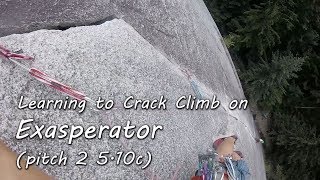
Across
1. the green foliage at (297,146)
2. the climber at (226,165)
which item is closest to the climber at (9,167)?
the climber at (226,165)

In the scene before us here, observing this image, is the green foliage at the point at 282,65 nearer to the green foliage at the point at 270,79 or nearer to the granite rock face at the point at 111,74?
the green foliage at the point at 270,79

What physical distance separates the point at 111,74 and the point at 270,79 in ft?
8.46

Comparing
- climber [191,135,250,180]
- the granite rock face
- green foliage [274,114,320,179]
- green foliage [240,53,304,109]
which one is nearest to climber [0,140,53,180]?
the granite rock face

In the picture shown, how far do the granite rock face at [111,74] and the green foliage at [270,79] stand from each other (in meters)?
1.67

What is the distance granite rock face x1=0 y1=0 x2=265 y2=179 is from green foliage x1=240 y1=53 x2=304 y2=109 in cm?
167

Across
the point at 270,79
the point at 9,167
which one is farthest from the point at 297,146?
the point at 9,167

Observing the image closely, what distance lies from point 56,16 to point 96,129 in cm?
66

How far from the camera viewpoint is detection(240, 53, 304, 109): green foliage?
4496mm

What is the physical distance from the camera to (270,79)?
458 cm

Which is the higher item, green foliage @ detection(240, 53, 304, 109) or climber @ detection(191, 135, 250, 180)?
climber @ detection(191, 135, 250, 180)

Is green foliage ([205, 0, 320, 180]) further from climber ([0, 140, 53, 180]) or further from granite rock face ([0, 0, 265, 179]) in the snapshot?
climber ([0, 140, 53, 180])

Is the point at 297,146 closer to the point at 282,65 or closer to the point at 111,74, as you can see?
the point at 282,65

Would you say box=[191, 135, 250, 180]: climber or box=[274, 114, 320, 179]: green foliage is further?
box=[274, 114, 320, 179]: green foliage

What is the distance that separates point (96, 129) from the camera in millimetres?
2273
